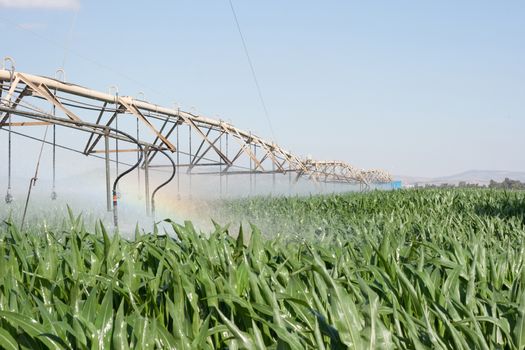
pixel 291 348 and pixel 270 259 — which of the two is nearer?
pixel 291 348

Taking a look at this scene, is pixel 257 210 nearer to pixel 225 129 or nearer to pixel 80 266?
pixel 225 129

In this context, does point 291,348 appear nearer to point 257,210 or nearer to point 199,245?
point 199,245

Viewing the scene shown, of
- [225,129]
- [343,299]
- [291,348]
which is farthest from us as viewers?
[225,129]

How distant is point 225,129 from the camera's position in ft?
72.5

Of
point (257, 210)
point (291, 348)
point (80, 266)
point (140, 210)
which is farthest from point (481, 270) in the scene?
point (140, 210)

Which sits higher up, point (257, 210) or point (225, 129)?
point (225, 129)

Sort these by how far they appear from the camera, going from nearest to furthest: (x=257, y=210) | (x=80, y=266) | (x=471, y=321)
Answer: (x=471, y=321), (x=80, y=266), (x=257, y=210)

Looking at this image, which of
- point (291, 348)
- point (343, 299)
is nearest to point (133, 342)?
point (291, 348)

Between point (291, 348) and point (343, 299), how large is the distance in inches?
10.0

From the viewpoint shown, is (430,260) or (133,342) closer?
(133,342)

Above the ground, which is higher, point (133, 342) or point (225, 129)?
point (225, 129)

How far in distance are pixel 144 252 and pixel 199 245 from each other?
323mm

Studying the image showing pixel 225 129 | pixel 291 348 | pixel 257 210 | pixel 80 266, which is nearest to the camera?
pixel 291 348

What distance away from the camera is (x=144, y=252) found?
3.83m
